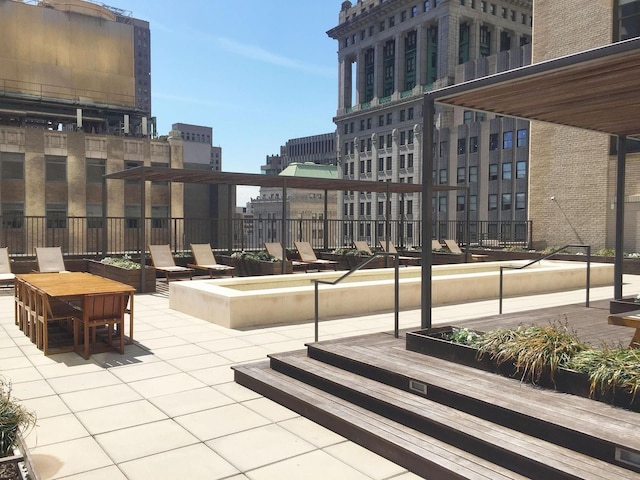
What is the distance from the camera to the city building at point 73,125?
42938mm

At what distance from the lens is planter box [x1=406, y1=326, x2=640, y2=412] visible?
12.4 ft

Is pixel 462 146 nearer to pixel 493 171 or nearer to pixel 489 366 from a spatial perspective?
pixel 493 171

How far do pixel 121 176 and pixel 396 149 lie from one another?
6784 cm

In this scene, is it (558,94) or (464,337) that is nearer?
(464,337)

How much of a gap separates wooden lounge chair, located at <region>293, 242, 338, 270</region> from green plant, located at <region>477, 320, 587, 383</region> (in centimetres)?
1184

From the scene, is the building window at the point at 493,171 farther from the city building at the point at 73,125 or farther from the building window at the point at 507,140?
the city building at the point at 73,125

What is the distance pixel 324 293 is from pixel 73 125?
46.5 m

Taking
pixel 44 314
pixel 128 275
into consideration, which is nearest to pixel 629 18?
A: pixel 128 275

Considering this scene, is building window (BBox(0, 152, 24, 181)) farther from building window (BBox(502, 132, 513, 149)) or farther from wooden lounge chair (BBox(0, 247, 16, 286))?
building window (BBox(502, 132, 513, 149))

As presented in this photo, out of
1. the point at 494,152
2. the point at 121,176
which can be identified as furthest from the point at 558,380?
the point at 494,152

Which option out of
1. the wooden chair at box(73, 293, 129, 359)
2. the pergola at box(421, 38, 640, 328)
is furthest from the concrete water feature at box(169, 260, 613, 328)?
the pergola at box(421, 38, 640, 328)

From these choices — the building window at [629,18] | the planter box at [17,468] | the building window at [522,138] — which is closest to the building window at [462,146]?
the building window at [522,138]

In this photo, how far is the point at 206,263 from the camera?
15.2m

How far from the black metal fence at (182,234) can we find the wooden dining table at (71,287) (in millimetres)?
4353
